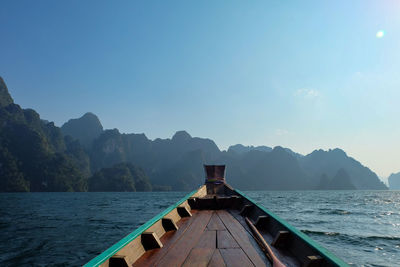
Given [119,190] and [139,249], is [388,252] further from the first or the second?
[119,190]

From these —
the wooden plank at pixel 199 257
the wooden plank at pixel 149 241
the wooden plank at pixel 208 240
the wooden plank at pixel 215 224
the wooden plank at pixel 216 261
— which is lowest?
the wooden plank at pixel 215 224

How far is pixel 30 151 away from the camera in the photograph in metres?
140

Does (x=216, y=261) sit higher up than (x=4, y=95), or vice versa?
(x=4, y=95)

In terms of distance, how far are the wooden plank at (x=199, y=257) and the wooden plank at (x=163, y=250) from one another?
45 cm

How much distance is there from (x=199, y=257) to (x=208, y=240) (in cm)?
91

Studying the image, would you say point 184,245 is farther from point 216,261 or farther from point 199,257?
point 216,261

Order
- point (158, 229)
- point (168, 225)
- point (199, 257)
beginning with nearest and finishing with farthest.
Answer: point (199, 257) → point (158, 229) → point (168, 225)

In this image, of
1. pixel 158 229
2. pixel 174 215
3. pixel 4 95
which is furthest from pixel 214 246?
pixel 4 95

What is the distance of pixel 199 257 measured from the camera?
329cm

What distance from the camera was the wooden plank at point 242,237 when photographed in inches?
129

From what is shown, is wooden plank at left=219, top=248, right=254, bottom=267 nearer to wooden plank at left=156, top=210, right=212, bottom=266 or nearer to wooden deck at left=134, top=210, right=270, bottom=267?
wooden deck at left=134, top=210, right=270, bottom=267

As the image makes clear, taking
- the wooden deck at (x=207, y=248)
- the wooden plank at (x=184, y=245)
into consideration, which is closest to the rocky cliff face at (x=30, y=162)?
the wooden plank at (x=184, y=245)

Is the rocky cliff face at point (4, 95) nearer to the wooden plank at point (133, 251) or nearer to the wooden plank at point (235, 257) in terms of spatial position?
the wooden plank at point (133, 251)

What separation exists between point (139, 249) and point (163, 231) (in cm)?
131
